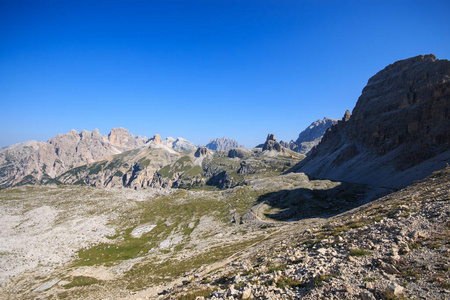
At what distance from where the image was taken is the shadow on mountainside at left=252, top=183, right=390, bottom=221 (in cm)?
9581

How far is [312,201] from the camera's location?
107 meters

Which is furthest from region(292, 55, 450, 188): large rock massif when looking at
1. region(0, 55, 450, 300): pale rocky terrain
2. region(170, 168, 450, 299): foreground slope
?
region(170, 168, 450, 299): foreground slope

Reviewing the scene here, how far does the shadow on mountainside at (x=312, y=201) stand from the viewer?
314 ft

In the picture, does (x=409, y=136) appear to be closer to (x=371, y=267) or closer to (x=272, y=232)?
(x=272, y=232)

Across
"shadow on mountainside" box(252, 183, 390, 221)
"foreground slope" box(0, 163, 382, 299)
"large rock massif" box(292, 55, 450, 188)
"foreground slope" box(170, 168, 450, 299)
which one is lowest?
"foreground slope" box(0, 163, 382, 299)

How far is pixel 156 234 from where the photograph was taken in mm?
104125

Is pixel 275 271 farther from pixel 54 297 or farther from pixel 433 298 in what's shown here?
pixel 54 297

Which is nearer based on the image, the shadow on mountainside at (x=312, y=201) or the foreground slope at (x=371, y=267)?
the foreground slope at (x=371, y=267)

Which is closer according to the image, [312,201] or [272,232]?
[272,232]

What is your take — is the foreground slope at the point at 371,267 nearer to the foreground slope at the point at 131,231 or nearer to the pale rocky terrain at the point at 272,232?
the pale rocky terrain at the point at 272,232

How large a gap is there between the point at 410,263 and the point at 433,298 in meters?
3.79

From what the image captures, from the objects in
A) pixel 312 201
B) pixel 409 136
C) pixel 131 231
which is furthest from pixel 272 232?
pixel 409 136

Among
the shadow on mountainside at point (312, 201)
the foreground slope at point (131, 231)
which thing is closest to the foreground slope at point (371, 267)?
the foreground slope at point (131, 231)

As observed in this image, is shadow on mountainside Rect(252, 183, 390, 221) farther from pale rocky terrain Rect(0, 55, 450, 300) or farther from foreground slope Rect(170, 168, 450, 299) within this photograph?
foreground slope Rect(170, 168, 450, 299)
